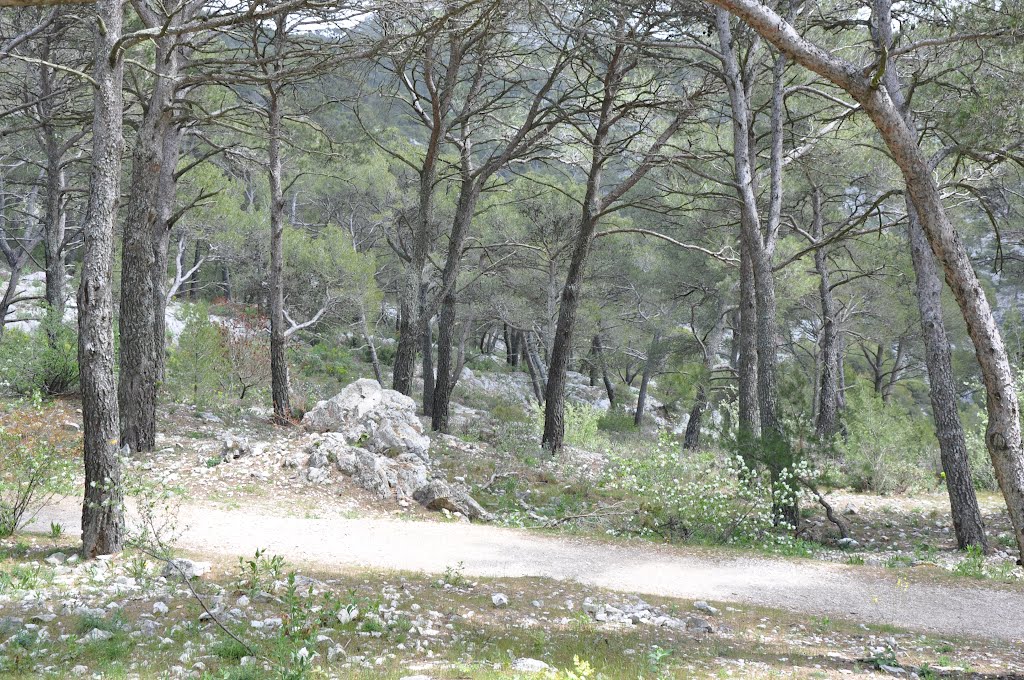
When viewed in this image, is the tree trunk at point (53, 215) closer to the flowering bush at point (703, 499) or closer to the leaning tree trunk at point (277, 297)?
the leaning tree trunk at point (277, 297)

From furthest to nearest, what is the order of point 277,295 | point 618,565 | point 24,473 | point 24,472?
1. point 277,295
2. point 618,565
3. point 24,473
4. point 24,472

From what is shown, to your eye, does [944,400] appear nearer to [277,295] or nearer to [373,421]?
[373,421]

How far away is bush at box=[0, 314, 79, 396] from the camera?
12.0 meters

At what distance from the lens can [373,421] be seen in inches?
444

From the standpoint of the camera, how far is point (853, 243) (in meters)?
21.7

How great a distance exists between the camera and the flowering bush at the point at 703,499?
9016 millimetres

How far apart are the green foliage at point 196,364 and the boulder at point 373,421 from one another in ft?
10.2

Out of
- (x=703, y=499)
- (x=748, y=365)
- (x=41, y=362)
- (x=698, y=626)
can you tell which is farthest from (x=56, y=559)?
(x=748, y=365)

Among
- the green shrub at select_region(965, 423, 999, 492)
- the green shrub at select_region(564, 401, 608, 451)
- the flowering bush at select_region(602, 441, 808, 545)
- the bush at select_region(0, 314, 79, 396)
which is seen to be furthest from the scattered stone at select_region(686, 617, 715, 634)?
the green shrub at select_region(965, 423, 999, 492)

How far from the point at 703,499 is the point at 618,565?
2.13 m

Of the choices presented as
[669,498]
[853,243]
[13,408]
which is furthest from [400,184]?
[669,498]

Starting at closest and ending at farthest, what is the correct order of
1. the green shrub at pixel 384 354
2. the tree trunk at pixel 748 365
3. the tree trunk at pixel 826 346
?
the tree trunk at pixel 748 365 → the tree trunk at pixel 826 346 → the green shrub at pixel 384 354

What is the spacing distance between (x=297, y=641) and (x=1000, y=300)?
3766cm

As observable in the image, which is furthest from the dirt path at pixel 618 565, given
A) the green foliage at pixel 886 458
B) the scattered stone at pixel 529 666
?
the green foliage at pixel 886 458
